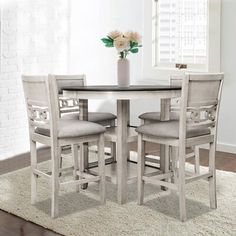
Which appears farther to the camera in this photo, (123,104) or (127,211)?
(123,104)

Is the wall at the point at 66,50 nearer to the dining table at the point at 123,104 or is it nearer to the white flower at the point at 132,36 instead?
the dining table at the point at 123,104

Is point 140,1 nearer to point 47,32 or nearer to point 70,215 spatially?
point 47,32

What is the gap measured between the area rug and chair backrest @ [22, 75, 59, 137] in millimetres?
562

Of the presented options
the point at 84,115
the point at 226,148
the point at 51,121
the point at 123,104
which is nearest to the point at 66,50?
the point at 84,115

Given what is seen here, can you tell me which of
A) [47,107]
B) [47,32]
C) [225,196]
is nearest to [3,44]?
[47,32]

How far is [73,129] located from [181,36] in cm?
266

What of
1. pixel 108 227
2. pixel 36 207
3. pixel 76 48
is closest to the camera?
pixel 108 227

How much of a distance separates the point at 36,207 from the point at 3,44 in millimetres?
2147

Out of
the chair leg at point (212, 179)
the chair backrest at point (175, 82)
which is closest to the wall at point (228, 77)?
the chair backrest at point (175, 82)

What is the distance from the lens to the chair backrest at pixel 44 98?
270 cm

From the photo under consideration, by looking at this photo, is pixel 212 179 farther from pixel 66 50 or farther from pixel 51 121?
pixel 66 50

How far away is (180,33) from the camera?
5023 mm

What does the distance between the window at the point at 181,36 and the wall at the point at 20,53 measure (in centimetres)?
114

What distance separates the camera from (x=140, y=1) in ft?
17.3
